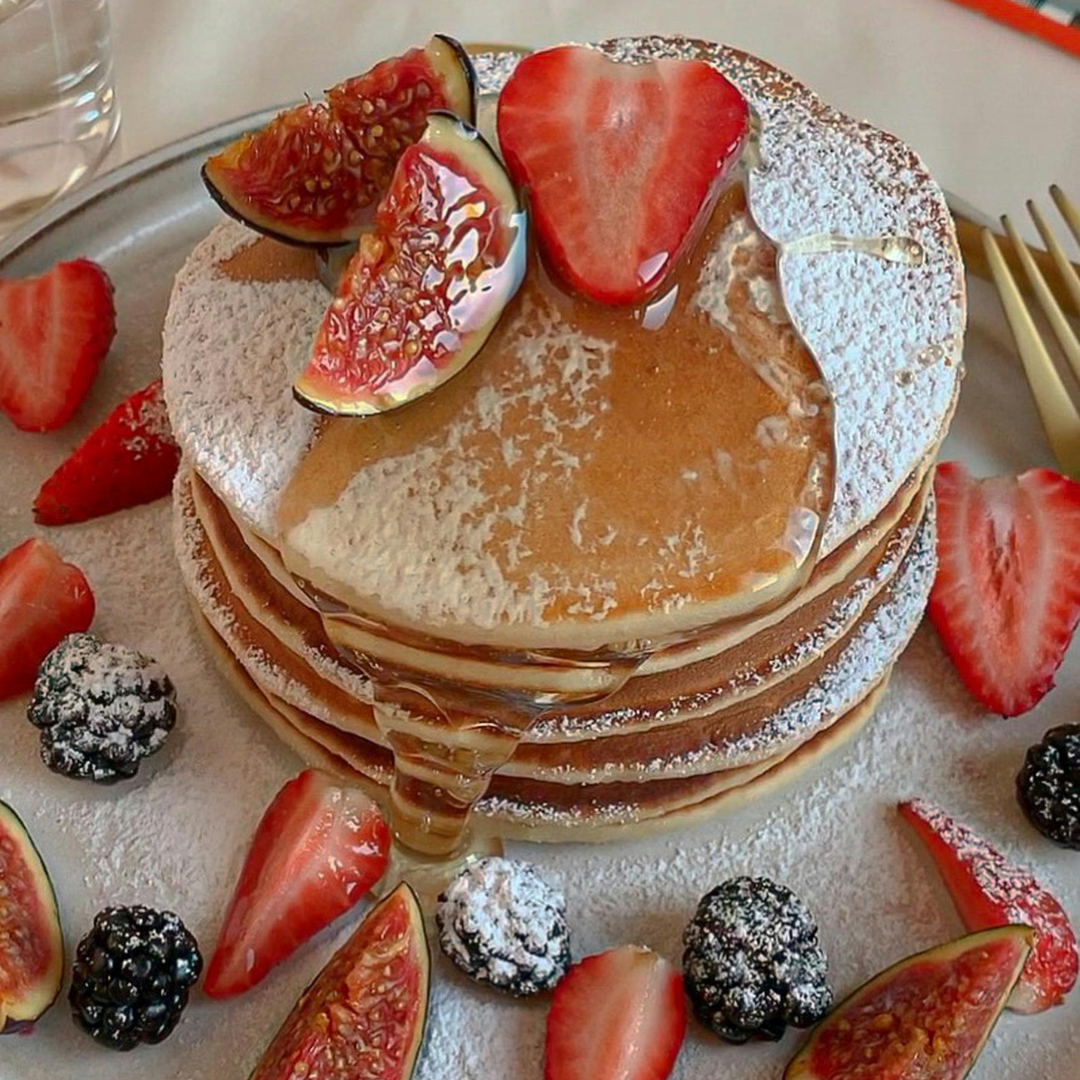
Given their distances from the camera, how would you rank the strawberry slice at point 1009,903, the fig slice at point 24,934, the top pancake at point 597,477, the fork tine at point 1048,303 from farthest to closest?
the fork tine at point 1048,303, the strawberry slice at point 1009,903, the fig slice at point 24,934, the top pancake at point 597,477

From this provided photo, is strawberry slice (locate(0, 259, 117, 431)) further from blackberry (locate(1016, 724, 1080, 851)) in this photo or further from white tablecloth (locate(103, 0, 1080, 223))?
blackberry (locate(1016, 724, 1080, 851))

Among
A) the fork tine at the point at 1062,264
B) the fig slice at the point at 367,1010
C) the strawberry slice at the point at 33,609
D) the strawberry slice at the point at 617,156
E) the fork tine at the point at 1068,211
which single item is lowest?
the strawberry slice at the point at 33,609

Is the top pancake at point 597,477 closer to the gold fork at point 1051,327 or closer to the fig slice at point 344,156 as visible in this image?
the fig slice at point 344,156

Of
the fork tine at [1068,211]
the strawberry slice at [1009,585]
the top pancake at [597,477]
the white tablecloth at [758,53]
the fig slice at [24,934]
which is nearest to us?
the top pancake at [597,477]

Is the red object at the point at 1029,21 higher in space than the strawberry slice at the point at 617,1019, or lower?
higher

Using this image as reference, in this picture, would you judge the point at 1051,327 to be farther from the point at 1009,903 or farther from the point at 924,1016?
the point at 924,1016

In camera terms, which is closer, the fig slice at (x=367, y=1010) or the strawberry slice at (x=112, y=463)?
the fig slice at (x=367, y=1010)

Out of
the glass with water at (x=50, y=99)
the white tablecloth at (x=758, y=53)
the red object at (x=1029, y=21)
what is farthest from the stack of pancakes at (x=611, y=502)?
the red object at (x=1029, y=21)
